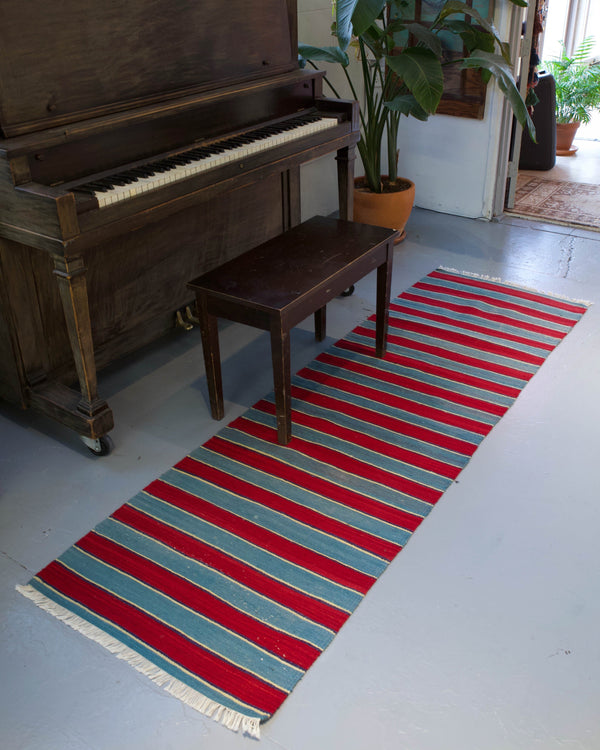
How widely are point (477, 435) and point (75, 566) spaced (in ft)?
4.29

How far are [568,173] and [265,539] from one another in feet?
13.2

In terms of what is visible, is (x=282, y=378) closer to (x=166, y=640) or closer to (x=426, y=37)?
(x=166, y=640)

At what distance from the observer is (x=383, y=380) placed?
2.76 meters

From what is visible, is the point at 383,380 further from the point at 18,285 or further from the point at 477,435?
the point at 18,285

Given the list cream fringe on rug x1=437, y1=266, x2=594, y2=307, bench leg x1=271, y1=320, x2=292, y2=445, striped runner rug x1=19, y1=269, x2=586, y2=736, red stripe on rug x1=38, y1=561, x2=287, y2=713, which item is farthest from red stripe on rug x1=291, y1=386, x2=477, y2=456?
cream fringe on rug x1=437, y1=266, x2=594, y2=307

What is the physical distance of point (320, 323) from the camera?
298 cm

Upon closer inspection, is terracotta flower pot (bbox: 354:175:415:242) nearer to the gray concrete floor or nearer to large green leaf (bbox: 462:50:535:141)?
large green leaf (bbox: 462:50:535:141)

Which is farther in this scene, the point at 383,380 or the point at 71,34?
the point at 383,380

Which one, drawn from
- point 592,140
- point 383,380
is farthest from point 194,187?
point 592,140

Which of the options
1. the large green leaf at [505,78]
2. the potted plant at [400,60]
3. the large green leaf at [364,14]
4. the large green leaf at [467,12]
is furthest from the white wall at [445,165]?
the large green leaf at [364,14]

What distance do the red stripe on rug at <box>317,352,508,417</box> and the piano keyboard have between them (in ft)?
2.74

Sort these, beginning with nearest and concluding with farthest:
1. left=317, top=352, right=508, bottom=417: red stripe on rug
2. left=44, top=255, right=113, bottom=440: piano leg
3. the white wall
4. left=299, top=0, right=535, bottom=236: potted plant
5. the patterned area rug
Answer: left=44, top=255, right=113, bottom=440: piano leg < left=317, top=352, right=508, bottom=417: red stripe on rug < left=299, top=0, right=535, bottom=236: potted plant < the white wall < the patterned area rug

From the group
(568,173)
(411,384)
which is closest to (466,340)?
(411,384)

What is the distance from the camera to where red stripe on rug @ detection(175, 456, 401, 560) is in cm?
202
